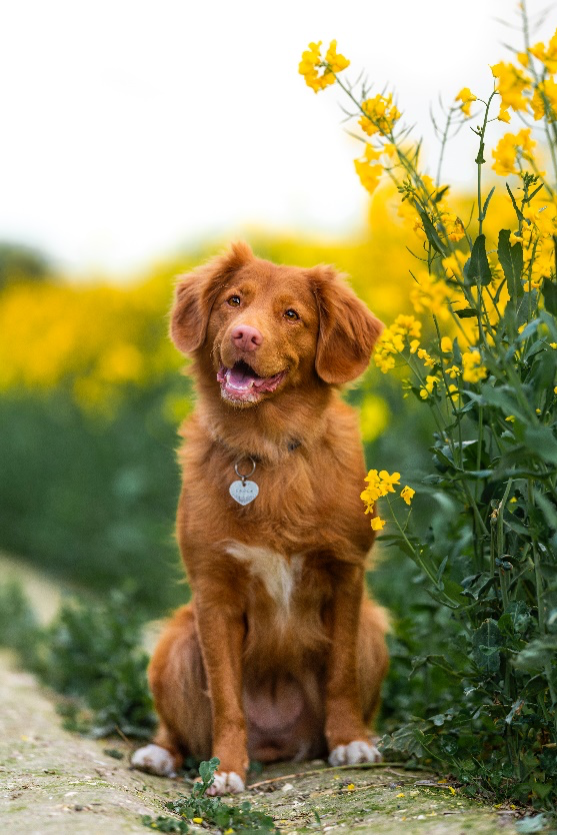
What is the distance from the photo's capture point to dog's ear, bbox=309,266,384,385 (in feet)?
11.4

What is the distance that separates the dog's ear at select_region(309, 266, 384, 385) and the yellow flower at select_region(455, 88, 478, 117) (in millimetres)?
1040

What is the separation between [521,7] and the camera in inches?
80.7

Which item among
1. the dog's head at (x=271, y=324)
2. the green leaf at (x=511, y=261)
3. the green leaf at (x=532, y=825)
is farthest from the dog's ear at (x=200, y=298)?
the green leaf at (x=532, y=825)

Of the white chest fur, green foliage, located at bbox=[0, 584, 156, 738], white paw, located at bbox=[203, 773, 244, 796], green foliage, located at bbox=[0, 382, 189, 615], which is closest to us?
white paw, located at bbox=[203, 773, 244, 796]

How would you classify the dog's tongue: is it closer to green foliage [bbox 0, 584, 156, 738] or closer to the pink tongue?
the pink tongue

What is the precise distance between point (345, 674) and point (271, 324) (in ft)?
4.12

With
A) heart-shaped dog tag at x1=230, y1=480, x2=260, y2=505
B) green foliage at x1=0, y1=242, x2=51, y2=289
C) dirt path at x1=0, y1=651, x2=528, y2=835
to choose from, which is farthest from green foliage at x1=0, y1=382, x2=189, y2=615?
green foliage at x1=0, y1=242, x2=51, y2=289

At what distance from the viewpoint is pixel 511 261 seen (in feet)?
7.93

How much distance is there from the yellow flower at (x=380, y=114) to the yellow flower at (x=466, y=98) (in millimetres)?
178

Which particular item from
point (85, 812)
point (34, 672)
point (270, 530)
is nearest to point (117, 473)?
point (34, 672)

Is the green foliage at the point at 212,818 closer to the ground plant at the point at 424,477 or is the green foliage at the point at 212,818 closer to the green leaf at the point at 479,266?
the ground plant at the point at 424,477

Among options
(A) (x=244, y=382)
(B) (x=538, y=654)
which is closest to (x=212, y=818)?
(B) (x=538, y=654)

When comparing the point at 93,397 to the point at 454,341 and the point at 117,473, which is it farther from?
the point at 454,341

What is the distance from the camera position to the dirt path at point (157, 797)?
239cm
